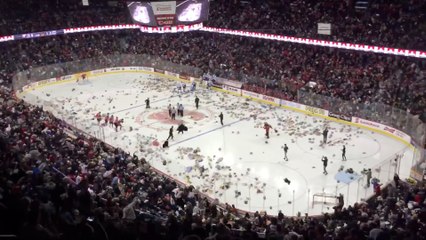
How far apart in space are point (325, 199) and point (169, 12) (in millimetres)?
16206

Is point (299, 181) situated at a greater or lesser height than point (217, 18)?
lesser

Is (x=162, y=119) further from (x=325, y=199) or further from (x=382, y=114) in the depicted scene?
(x=325, y=199)

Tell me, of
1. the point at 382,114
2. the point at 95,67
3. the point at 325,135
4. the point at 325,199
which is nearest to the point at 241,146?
the point at 325,135

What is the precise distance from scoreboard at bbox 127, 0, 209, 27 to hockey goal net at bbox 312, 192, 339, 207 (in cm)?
1566

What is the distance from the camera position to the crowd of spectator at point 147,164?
7.81 m

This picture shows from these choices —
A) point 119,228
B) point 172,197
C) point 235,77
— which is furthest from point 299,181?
point 235,77

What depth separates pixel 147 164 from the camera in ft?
61.0

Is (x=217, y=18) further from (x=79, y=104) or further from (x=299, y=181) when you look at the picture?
(x=299, y=181)

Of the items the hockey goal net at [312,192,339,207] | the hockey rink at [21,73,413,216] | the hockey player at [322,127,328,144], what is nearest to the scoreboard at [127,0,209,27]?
the hockey rink at [21,73,413,216]

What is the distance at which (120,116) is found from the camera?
1115 inches

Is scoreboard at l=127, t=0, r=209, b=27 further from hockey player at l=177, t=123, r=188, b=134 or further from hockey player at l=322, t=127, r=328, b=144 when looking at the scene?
hockey player at l=322, t=127, r=328, b=144

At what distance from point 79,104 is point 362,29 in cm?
1936

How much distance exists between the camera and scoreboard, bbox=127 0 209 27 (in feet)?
92.7

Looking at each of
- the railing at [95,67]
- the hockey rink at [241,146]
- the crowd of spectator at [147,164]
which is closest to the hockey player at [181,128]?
the hockey rink at [241,146]
